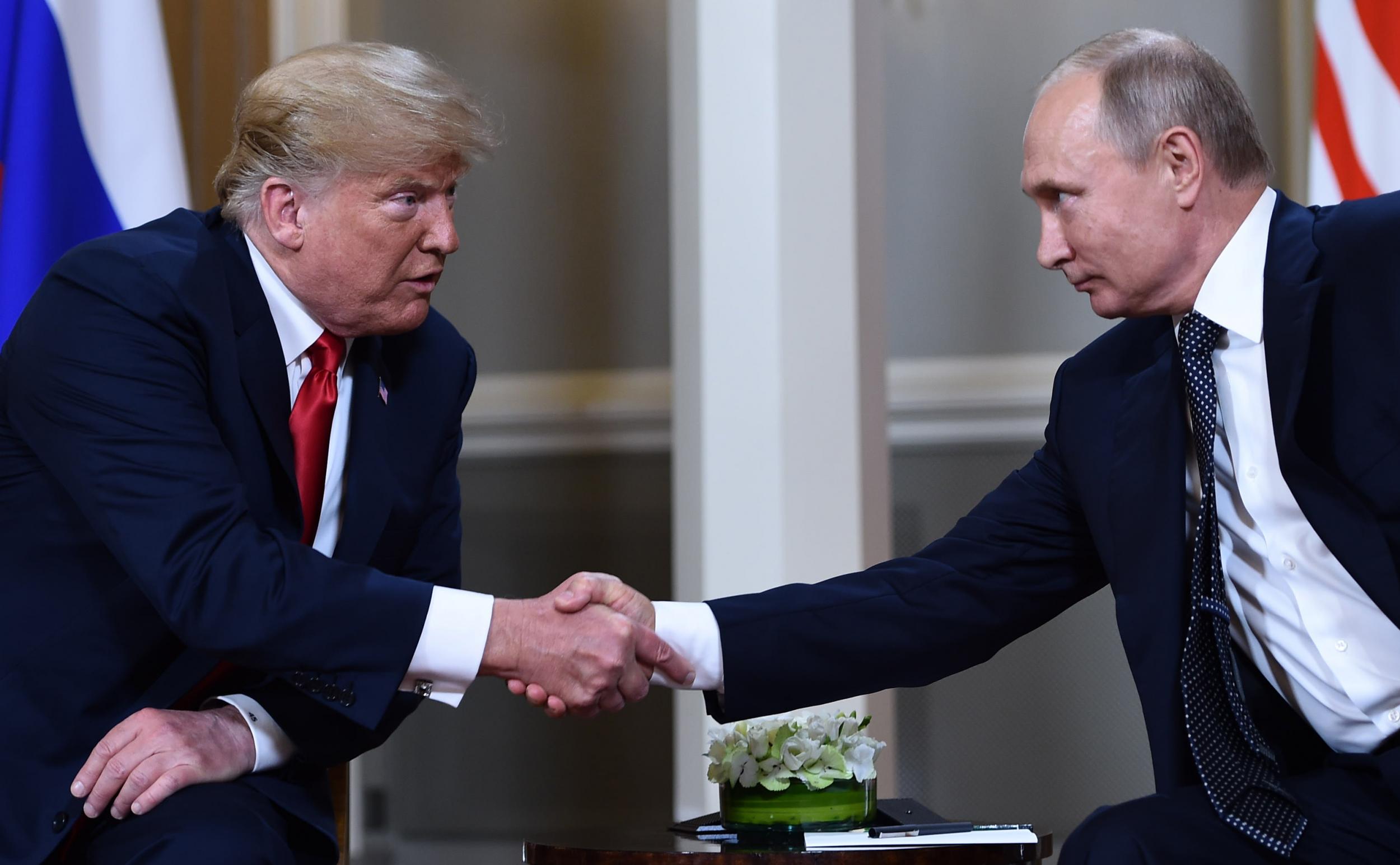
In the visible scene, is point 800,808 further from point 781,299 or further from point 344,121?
point 781,299

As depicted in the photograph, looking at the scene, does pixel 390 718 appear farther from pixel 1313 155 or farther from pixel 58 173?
pixel 1313 155

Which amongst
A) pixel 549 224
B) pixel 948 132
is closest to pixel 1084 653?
pixel 948 132

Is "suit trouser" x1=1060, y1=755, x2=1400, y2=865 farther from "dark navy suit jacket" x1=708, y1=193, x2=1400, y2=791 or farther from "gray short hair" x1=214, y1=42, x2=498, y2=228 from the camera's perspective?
"gray short hair" x1=214, y1=42, x2=498, y2=228

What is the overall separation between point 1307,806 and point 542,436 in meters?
2.37

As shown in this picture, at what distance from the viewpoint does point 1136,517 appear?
1.51 meters

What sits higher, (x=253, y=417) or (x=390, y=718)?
(x=253, y=417)

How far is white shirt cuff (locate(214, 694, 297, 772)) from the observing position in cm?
148

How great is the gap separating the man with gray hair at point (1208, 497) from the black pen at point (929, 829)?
0.08m

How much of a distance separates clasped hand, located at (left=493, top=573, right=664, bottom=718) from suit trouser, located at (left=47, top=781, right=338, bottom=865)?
0.98ft

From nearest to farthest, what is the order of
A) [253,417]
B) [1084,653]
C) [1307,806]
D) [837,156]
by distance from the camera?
[1307,806] < [253,417] < [837,156] < [1084,653]

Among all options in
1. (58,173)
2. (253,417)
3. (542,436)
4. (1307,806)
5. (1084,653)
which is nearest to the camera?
(1307,806)

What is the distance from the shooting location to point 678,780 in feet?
8.86

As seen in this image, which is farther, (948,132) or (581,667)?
(948,132)

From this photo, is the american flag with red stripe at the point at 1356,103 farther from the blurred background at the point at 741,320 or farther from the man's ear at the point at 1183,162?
the man's ear at the point at 1183,162
